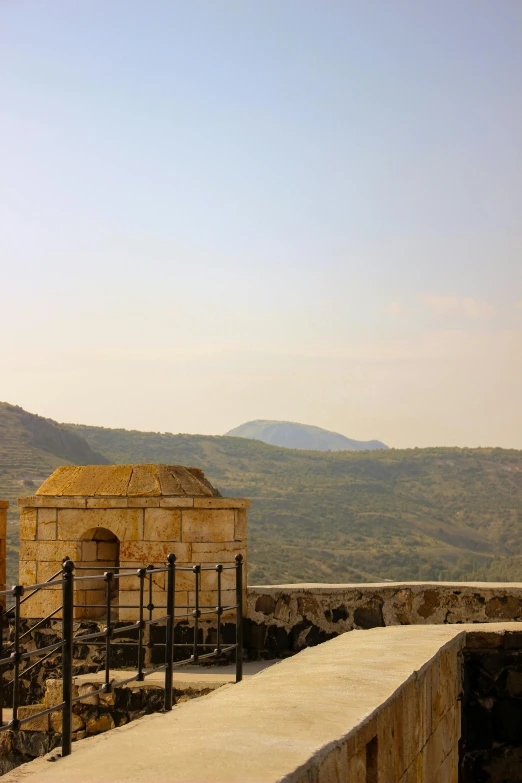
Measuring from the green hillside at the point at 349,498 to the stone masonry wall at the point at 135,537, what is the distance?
28.6 metres

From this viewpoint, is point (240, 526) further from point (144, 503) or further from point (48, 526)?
point (48, 526)

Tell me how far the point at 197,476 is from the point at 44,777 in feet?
23.6

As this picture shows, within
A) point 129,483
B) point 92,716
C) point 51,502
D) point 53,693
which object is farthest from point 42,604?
point 92,716

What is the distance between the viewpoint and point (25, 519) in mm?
10016

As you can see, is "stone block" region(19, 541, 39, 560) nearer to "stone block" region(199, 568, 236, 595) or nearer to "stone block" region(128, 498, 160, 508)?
"stone block" region(128, 498, 160, 508)

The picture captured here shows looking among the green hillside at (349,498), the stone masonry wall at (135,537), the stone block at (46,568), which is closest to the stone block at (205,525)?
the stone masonry wall at (135,537)

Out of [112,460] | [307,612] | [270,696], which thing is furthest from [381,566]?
[270,696]

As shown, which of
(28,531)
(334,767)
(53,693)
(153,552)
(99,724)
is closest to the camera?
(334,767)

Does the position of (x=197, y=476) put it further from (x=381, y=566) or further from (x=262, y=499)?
(x=262, y=499)

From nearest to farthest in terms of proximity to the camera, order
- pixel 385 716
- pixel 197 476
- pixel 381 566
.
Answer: pixel 385 716 → pixel 197 476 → pixel 381 566

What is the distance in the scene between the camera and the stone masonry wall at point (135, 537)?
959 centimetres

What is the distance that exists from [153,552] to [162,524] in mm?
279

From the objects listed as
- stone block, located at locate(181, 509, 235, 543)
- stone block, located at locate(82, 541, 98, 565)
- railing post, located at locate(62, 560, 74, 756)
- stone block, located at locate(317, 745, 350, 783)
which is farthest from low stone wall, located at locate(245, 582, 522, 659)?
stone block, located at locate(317, 745, 350, 783)

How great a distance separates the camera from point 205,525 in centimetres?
962
